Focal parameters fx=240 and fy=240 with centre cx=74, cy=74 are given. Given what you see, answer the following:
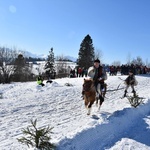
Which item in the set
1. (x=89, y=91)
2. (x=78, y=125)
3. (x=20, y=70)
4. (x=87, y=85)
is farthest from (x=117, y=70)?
(x=78, y=125)

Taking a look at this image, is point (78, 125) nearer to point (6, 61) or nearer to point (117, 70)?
point (117, 70)

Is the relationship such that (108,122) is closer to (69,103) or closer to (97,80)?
(97,80)

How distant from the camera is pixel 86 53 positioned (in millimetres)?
59062

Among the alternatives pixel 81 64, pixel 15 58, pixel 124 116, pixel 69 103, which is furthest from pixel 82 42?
pixel 124 116

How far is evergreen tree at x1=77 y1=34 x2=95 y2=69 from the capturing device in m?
58.0

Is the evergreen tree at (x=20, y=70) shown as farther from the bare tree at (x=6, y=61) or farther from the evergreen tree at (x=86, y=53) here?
the evergreen tree at (x=86, y=53)

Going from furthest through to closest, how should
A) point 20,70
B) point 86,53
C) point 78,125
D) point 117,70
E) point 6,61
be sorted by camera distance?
→ point 20,70 < point 86,53 < point 6,61 < point 117,70 < point 78,125

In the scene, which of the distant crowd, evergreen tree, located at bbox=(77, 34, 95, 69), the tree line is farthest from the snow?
evergreen tree, located at bbox=(77, 34, 95, 69)

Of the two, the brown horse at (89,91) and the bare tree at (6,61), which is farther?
the bare tree at (6,61)

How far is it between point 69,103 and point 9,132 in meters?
6.25

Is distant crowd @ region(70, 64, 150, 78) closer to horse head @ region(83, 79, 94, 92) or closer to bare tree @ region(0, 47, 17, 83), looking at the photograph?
bare tree @ region(0, 47, 17, 83)

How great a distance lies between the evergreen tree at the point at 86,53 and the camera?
190 ft

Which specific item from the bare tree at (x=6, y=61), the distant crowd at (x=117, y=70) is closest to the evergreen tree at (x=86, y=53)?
the bare tree at (x=6, y=61)

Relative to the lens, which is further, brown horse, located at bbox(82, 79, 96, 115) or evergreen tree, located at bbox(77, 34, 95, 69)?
evergreen tree, located at bbox(77, 34, 95, 69)
